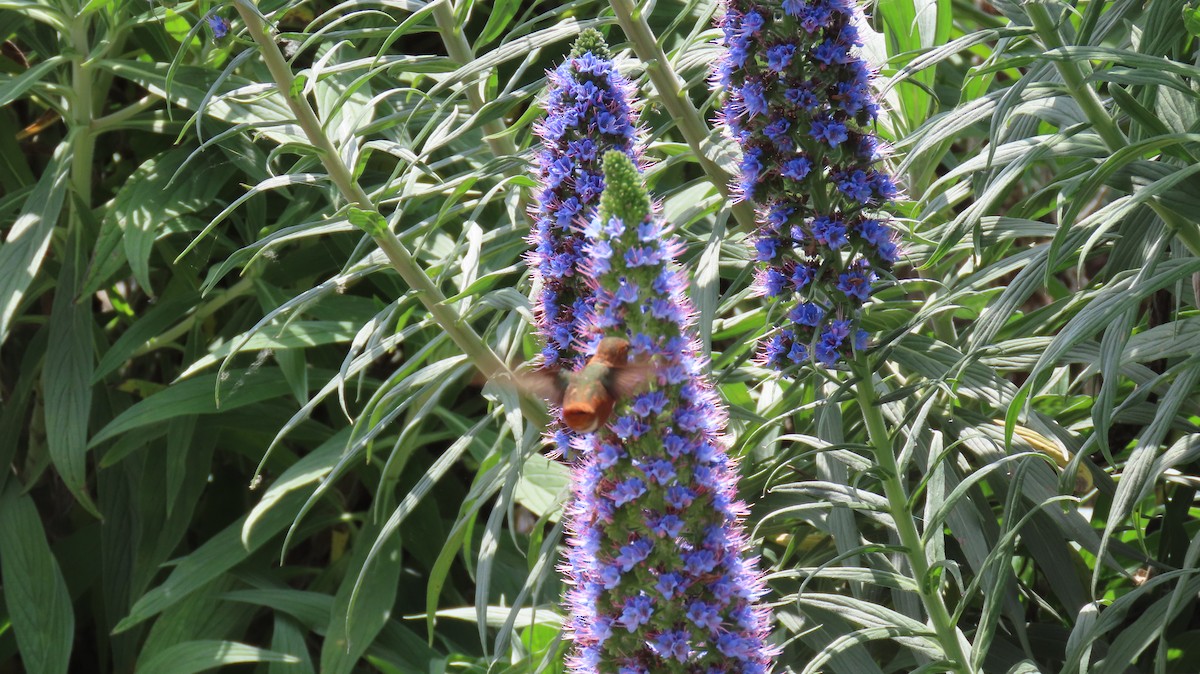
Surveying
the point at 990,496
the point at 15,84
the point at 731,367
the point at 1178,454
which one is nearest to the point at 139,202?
the point at 15,84

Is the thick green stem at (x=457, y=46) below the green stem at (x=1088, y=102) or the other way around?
the other way around

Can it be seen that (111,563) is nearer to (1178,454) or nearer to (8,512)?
(8,512)

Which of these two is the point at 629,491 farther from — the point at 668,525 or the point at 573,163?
the point at 573,163

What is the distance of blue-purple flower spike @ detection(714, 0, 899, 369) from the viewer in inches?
59.6

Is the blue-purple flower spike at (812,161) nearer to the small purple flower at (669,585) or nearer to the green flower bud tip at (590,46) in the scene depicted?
the green flower bud tip at (590,46)

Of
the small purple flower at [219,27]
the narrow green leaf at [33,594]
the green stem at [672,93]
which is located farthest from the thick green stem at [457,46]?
the narrow green leaf at [33,594]

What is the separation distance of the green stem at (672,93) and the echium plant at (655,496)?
2.23ft

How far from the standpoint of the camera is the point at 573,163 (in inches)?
59.7

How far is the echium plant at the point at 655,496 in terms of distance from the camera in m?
1.20

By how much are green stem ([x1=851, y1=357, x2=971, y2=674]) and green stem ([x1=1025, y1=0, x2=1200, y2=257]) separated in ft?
1.56

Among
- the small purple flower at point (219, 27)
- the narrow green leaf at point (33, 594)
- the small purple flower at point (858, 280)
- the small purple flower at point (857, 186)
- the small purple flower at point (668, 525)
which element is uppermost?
the small purple flower at point (219, 27)

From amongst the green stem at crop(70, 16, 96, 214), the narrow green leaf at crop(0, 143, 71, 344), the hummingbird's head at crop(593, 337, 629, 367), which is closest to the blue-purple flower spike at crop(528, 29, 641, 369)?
the hummingbird's head at crop(593, 337, 629, 367)

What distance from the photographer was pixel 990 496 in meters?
2.31

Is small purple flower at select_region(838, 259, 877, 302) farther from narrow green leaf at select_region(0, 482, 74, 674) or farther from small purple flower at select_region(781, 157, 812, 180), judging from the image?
narrow green leaf at select_region(0, 482, 74, 674)
